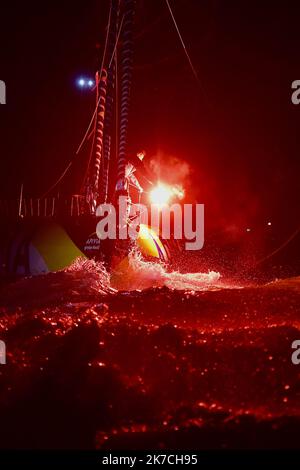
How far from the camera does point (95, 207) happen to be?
29.7 ft

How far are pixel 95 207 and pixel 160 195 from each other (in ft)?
14.7

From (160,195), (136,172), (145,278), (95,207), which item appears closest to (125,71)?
(95,207)

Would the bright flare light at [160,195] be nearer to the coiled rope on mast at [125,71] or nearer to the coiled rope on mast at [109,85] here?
the coiled rope on mast at [109,85]

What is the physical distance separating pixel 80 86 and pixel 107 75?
4.76 m

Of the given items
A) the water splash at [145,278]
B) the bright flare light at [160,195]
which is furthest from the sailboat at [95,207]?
the bright flare light at [160,195]

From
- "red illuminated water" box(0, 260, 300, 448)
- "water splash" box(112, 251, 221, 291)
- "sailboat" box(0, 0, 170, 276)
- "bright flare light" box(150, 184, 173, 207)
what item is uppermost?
"bright flare light" box(150, 184, 173, 207)

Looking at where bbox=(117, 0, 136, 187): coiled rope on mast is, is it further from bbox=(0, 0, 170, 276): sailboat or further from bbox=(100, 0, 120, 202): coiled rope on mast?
bbox=(100, 0, 120, 202): coiled rope on mast

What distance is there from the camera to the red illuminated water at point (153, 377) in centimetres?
279

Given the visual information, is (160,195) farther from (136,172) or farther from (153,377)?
(153,377)

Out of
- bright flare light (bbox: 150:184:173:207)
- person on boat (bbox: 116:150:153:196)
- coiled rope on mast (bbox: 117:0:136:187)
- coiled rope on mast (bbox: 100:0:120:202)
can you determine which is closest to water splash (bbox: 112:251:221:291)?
coiled rope on mast (bbox: 100:0:120:202)

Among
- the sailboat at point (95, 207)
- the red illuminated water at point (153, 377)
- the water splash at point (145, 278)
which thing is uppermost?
the sailboat at point (95, 207)

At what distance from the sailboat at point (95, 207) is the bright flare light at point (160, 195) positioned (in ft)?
5.53

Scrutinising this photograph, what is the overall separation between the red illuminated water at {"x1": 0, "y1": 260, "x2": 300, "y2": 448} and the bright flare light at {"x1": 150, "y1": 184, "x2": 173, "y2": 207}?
8.41 metres

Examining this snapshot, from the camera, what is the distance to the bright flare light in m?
12.9
